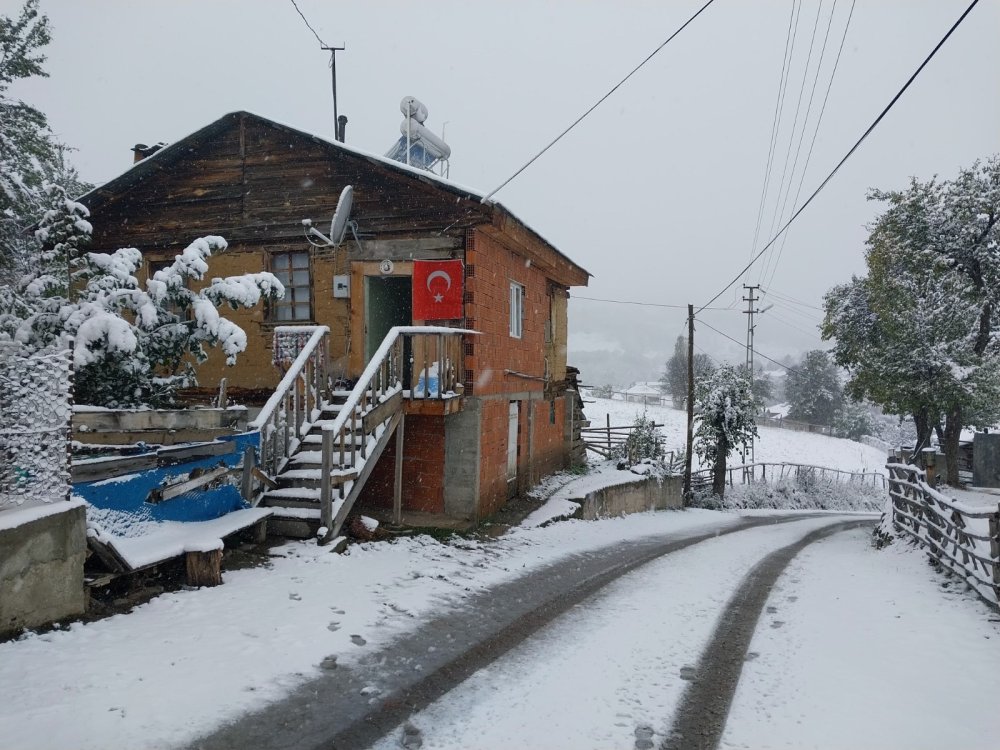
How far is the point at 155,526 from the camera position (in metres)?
6.36

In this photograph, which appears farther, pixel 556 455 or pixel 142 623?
pixel 556 455

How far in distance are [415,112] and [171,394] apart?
1090 cm

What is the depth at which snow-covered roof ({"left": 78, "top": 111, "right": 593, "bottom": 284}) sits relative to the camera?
35.1ft

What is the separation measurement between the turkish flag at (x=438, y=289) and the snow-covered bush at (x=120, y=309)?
2573mm

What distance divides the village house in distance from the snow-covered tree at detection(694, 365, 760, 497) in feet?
46.3

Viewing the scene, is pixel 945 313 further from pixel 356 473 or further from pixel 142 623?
pixel 142 623

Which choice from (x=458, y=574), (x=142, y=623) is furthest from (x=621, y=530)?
(x=142, y=623)

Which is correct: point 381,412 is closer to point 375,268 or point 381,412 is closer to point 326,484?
point 326,484

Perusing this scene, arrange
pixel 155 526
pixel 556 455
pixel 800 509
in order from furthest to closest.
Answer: pixel 800 509 → pixel 556 455 → pixel 155 526

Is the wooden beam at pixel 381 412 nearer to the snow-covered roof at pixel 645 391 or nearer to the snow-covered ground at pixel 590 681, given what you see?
the snow-covered ground at pixel 590 681

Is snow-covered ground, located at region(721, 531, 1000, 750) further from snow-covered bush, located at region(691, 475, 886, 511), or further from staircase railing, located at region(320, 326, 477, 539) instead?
snow-covered bush, located at region(691, 475, 886, 511)

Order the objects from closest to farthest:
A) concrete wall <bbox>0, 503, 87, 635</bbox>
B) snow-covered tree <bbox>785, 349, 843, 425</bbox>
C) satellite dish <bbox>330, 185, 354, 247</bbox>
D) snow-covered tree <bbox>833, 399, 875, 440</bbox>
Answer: concrete wall <bbox>0, 503, 87, 635</bbox>, satellite dish <bbox>330, 185, 354, 247</bbox>, snow-covered tree <bbox>833, 399, 875, 440</bbox>, snow-covered tree <bbox>785, 349, 843, 425</bbox>

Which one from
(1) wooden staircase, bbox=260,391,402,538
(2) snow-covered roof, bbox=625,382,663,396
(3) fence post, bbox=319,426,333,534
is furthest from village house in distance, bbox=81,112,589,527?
(2) snow-covered roof, bbox=625,382,663,396

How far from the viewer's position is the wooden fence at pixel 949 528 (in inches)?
271
